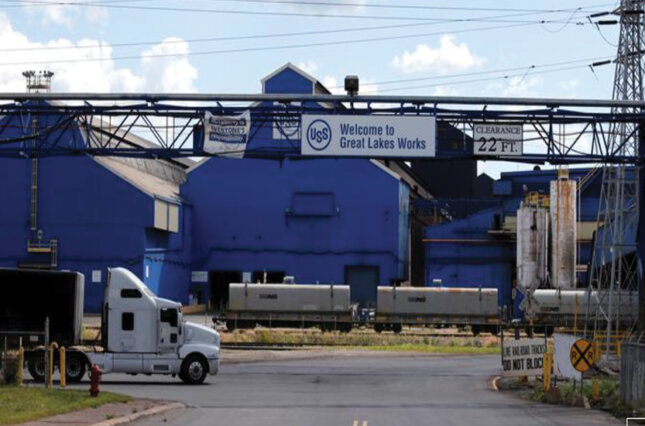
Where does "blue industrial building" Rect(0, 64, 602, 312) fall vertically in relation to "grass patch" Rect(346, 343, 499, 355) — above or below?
above

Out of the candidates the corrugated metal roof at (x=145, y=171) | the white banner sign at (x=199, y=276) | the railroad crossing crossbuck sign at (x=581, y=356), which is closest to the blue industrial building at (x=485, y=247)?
the white banner sign at (x=199, y=276)

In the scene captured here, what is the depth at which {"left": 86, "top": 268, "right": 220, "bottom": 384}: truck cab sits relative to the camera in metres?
32.6

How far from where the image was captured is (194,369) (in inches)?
1302

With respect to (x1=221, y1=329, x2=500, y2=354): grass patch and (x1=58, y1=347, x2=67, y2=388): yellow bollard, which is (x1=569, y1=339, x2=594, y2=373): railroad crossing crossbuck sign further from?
(x1=221, y1=329, x2=500, y2=354): grass patch

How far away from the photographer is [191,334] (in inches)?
1303

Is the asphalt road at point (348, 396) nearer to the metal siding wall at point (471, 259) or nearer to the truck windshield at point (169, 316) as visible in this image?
the truck windshield at point (169, 316)

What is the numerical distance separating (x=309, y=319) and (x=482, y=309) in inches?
394

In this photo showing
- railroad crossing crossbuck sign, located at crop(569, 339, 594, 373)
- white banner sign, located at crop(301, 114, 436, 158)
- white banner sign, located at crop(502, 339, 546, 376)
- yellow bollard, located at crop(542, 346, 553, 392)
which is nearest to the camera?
railroad crossing crossbuck sign, located at crop(569, 339, 594, 373)

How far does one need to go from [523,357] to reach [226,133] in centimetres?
1297

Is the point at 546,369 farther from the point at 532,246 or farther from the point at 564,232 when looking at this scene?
the point at 532,246

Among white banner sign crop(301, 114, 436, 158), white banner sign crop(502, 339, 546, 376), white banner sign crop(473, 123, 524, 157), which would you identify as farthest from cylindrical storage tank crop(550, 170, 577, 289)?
white banner sign crop(502, 339, 546, 376)

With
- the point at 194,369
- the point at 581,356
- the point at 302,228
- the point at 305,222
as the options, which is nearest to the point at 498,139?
the point at 581,356

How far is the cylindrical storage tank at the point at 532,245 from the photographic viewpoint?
228 ft

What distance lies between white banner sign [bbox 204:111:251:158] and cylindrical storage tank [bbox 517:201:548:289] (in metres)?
35.7
